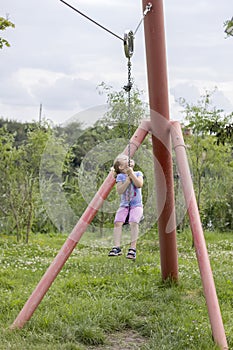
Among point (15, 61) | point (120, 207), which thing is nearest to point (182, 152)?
point (120, 207)

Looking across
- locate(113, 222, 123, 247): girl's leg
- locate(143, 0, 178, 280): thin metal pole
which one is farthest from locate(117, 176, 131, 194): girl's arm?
locate(143, 0, 178, 280): thin metal pole

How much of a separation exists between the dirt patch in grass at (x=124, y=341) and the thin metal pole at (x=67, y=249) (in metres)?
0.64

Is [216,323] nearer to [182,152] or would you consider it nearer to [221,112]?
[182,152]

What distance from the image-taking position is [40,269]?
23.4ft

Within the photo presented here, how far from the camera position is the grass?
459 cm

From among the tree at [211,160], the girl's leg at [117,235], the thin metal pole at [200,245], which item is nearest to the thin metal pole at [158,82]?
the thin metal pole at [200,245]

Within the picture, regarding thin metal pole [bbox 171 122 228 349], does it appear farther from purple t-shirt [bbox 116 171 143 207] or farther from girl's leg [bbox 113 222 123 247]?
girl's leg [bbox 113 222 123 247]

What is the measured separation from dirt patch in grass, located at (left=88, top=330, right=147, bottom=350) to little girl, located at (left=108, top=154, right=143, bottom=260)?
77 centimetres

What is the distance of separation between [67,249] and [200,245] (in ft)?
3.68

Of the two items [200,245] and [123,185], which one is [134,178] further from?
[200,245]

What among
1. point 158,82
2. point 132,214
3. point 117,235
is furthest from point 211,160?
point 132,214

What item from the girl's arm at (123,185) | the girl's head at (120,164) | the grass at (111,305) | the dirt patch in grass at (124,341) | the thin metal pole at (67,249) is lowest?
the dirt patch in grass at (124,341)

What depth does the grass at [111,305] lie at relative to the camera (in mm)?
4586

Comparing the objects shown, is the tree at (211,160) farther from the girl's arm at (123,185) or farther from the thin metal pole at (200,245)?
the girl's arm at (123,185)
